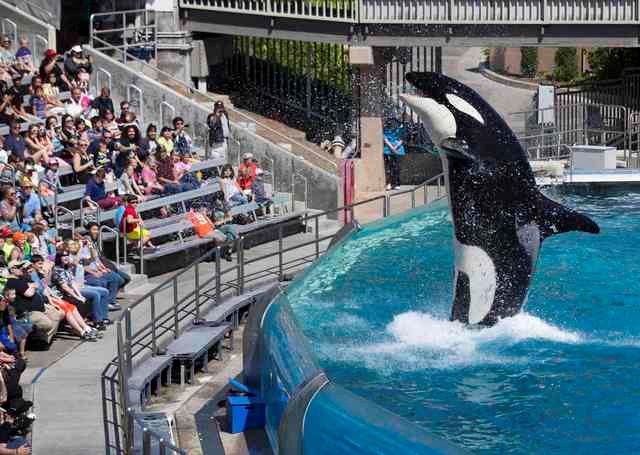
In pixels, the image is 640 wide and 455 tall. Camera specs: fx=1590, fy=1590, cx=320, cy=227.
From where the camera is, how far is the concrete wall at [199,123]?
26281 millimetres

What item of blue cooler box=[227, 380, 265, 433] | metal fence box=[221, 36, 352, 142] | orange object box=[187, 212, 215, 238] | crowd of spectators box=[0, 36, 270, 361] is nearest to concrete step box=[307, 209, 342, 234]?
crowd of spectators box=[0, 36, 270, 361]

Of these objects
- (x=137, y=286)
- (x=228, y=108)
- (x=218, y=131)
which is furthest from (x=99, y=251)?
(x=228, y=108)

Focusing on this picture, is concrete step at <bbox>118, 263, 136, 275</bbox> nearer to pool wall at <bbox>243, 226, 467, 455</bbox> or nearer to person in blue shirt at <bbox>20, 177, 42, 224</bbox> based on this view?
person in blue shirt at <bbox>20, 177, 42, 224</bbox>

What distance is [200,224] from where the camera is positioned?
2214cm

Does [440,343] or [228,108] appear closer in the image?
[440,343]

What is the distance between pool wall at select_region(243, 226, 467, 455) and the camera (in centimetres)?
1049

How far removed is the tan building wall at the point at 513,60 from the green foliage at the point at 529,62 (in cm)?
20

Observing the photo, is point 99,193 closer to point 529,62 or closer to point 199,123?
point 199,123

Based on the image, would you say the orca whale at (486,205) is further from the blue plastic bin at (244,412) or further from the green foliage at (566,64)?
the green foliage at (566,64)

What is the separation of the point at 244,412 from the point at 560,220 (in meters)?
3.73

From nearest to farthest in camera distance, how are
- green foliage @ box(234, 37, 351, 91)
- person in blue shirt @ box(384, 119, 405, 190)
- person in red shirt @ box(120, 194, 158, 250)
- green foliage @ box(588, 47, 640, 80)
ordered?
person in red shirt @ box(120, 194, 158, 250), person in blue shirt @ box(384, 119, 405, 190), green foliage @ box(234, 37, 351, 91), green foliage @ box(588, 47, 640, 80)

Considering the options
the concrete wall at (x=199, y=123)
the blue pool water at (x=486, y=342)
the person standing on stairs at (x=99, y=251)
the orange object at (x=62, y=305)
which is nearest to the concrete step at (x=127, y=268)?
the person standing on stairs at (x=99, y=251)

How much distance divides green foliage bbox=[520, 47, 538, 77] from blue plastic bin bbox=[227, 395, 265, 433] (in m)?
30.4

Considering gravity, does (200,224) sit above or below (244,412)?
above
